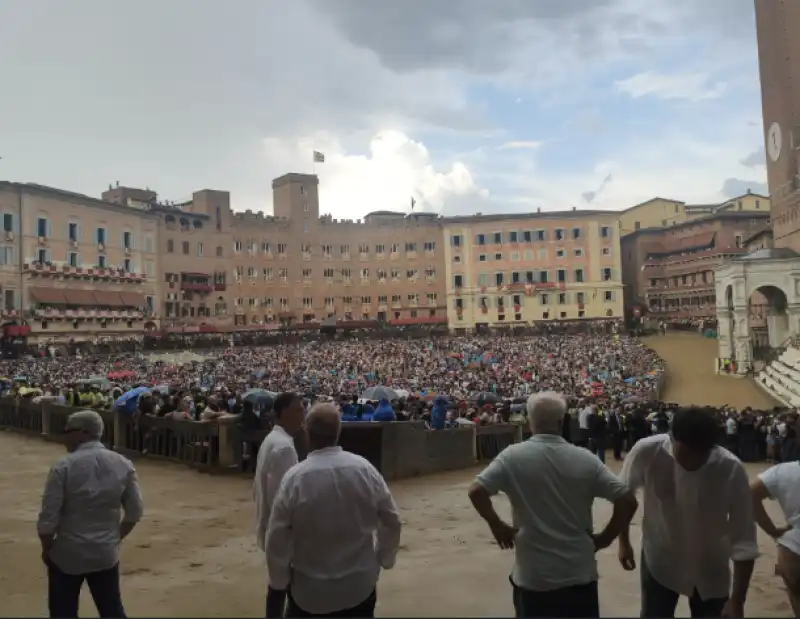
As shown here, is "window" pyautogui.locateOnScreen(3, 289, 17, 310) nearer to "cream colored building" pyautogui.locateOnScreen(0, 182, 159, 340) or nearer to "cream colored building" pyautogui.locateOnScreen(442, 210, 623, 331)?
"cream colored building" pyautogui.locateOnScreen(0, 182, 159, 340)

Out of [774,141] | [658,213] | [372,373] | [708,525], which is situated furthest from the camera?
[658,213]

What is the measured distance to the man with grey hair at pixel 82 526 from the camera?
15.1 feet

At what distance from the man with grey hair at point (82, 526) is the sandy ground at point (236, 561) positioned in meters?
1.56

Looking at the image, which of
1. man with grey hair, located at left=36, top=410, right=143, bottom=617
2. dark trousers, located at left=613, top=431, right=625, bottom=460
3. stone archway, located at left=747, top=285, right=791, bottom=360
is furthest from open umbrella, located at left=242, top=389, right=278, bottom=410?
stone archway, located at left=747, top=285, right=791, bottom=360

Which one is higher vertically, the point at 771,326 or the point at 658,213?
the point at 658,213

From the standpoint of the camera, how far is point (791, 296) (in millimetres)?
42250

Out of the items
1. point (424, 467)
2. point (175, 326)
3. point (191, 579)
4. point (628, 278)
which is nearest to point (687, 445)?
point (191, 579)

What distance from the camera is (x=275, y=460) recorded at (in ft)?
16.4

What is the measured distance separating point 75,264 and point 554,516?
58.6 m

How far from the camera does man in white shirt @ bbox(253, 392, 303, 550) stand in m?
5.00

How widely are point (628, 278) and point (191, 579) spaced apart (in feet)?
262

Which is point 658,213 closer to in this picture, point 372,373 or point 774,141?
point 774,141

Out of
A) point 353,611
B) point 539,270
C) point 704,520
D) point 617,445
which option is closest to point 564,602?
point 704,520

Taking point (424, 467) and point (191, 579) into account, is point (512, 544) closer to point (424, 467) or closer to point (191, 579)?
point (191, 579)
